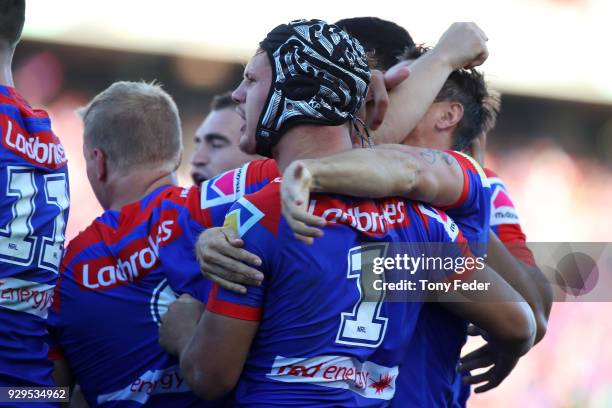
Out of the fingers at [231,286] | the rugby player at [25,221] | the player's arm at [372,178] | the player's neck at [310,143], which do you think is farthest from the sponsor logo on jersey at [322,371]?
the rugby player at [25,221]

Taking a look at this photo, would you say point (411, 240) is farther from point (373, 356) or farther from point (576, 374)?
point (576, 374)

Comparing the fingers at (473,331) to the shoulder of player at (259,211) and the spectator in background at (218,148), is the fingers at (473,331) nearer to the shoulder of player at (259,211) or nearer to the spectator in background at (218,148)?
the shoulder of player at (259,211)

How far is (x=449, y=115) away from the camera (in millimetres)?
3580

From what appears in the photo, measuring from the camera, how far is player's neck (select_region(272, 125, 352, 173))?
8.65 feet

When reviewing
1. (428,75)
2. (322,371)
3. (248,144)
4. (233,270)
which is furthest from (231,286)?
(428,75)

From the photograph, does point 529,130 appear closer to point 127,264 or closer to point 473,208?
point 473,208

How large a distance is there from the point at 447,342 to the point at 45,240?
1330 mm

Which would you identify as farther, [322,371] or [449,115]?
[449,115]

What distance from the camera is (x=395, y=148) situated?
2750 millimetres

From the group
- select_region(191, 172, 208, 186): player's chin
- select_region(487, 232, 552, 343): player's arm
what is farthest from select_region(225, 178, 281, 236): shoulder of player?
select_region(191, 172, 208, 186): player's chin

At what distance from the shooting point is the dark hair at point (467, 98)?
3.61m

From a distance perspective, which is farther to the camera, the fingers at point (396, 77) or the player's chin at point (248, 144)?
the fingers at point (396, 77)

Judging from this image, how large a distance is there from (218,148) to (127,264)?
2284 millimetres

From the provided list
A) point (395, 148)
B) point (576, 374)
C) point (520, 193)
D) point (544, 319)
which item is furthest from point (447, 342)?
point (520, 193)
